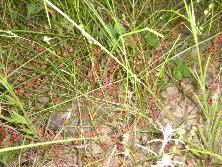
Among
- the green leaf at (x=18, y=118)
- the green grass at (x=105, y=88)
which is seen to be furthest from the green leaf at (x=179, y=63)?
the green leaf at (x=18, y=118)

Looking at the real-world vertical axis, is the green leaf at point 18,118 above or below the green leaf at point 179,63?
below

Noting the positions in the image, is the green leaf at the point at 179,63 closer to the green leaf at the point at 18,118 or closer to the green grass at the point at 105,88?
the green grass at the point at 105,88

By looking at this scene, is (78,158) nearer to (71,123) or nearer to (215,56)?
(71,123)

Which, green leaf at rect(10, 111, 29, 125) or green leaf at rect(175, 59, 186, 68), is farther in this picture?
green leaf at rect(175, 59, 186, 68)

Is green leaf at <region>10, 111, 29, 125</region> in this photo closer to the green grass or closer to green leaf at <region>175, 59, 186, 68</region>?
the green grass

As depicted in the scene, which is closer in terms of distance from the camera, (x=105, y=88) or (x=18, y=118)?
(x=18, y=118)

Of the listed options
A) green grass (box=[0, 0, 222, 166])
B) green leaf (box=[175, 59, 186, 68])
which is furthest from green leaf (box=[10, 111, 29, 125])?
green leaf (box=[175, 59, 186, 68])

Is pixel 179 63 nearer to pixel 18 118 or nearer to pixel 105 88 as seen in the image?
pixel 105 88

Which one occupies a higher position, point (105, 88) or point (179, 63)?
→ point (179, 63)

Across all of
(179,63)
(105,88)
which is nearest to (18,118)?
(105,88)
